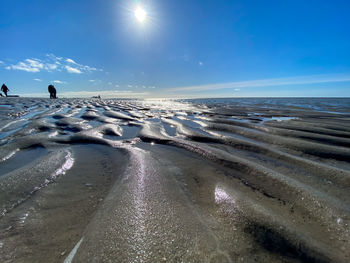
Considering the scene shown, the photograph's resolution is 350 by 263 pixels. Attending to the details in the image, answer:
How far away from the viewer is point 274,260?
3.94ft

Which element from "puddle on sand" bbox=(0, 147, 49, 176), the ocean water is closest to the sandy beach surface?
"puddle on sand" bbox=(0, 147, 49, 176)

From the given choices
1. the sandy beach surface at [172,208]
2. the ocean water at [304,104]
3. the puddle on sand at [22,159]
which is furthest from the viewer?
the ocean water at [304,104]

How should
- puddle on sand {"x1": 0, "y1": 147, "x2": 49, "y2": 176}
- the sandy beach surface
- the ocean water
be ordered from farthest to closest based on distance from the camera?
1. the ocean water
2. puddle on sand {"x1": 0, "y1": 147, "x2": 49, "y2": 176}
3. the sandy beach surface

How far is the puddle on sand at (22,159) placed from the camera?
109 inches

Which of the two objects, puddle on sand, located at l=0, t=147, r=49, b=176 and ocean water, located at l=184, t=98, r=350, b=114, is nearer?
puddle on sand, located at l=0, t=147, r=49, b=176

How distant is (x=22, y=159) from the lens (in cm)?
315

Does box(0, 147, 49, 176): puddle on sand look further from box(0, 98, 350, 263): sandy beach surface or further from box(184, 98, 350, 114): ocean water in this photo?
box(184, 98, 350, 114): ocean water

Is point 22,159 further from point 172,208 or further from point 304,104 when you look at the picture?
point 304,104

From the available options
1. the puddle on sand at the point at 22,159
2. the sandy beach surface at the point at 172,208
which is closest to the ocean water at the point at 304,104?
the sandy beach surface at the point at 172,208

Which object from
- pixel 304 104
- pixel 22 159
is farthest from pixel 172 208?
pixel 304 104

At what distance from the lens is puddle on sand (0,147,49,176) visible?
2.76m

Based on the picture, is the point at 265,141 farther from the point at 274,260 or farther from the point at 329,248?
the point at 274,260

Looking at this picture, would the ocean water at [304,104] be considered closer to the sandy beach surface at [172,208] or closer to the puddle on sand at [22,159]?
the sandy beach surface at [172,208]

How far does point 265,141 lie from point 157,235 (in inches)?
164
